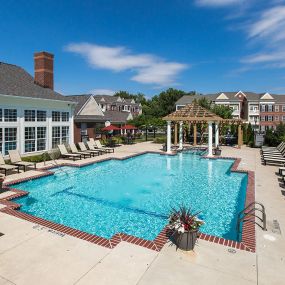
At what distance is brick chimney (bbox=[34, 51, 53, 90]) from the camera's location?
24.1 metres

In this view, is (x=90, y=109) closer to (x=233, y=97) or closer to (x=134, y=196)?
(x=134, y=196)

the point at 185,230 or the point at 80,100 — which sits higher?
the point at 80,100

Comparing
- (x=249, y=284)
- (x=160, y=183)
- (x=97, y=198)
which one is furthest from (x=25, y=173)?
(x=249, y=284)

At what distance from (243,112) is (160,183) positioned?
6120 centimetres

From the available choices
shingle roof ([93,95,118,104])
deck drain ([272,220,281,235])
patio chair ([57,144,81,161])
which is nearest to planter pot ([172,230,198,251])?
deck drain ([272,220,281,235])

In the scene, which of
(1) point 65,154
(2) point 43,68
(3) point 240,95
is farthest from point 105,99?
(1) point 65,154

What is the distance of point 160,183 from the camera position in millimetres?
15484

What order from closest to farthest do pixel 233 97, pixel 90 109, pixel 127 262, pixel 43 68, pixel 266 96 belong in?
pixel 127 262 → pixel 43 68 → pixel 90 109 → pixel 233 97 → pixel 266 96

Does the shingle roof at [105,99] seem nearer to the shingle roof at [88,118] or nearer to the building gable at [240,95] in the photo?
the shingle roof at [88,118]

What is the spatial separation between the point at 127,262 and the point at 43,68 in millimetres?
22547

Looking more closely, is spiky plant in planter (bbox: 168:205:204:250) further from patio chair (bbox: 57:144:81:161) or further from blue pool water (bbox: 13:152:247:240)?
patio chair (bbox: 57:144:81:161)

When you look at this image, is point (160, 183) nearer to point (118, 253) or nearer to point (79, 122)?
point (118, 253)

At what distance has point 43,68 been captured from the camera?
2403cm

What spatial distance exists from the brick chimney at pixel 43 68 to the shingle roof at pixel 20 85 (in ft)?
2.07
